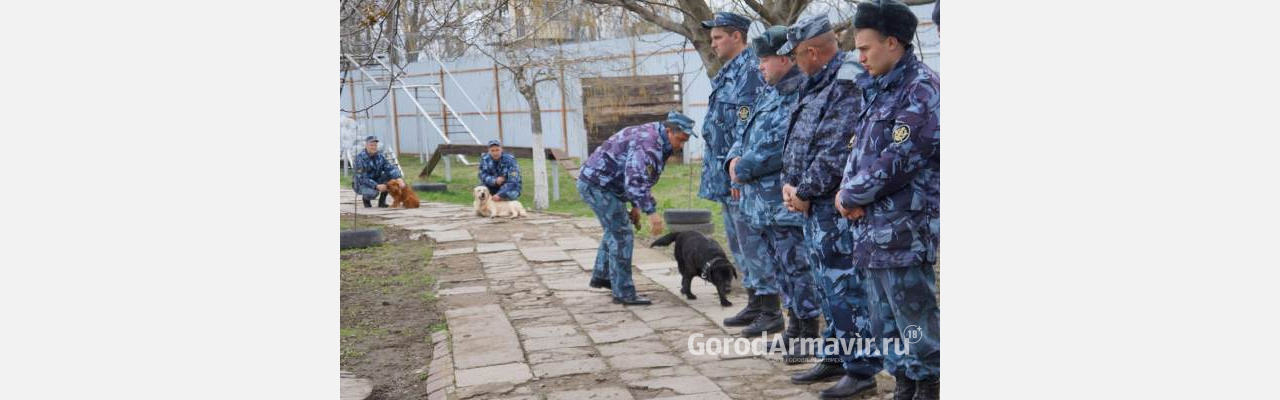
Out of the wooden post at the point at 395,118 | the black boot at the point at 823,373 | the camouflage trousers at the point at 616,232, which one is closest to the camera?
the black boot at the point at 823,373

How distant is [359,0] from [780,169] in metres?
2.35

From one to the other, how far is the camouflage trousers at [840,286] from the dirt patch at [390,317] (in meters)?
1.88

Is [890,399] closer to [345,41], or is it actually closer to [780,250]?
[780,250]

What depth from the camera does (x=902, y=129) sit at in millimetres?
3383

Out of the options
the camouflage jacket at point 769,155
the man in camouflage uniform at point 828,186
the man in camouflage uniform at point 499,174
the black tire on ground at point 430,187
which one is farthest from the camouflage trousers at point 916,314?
the black tire on ground at point 430,187

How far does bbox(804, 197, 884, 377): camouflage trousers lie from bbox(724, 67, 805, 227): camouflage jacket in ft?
1.51

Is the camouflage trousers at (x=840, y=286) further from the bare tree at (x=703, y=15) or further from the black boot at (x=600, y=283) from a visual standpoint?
the black boot at (x=600, y=283)

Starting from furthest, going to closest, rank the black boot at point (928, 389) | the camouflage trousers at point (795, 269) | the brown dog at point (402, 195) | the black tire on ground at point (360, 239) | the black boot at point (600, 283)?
the brown dog at point (402, 195) → the black tire on ground at point (360, 239) → the black boot at point (600, 283) → the camouflage trousers at point (795, 269) → the black boot at point (928, 389)

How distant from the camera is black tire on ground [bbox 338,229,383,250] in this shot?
32.2ft

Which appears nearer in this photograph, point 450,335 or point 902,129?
point 902,129

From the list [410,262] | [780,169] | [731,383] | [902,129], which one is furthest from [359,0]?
A: [410,262]

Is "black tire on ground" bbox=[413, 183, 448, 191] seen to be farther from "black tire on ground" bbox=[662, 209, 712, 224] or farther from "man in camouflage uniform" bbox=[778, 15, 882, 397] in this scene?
"man in camouflage uniform" bbox=[778, 15, 882, 397]

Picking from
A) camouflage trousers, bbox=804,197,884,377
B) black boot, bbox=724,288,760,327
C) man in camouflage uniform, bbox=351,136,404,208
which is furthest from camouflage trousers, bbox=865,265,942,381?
man in camouflage uniform, bbox=351,136,404,208

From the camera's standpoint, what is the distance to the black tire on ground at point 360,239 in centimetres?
981
